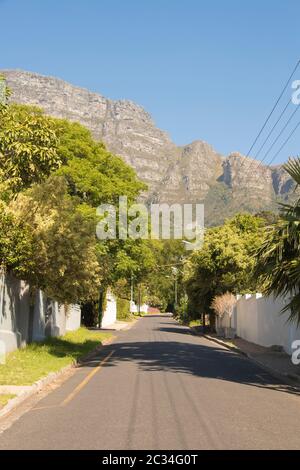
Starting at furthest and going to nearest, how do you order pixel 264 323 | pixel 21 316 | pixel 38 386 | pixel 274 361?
pixel 264 323 < pixel 274 361 < pixel 21 316 < pixel 38 386

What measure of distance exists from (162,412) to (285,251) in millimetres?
6998

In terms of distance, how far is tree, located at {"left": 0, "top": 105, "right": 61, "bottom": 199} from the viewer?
14.3m

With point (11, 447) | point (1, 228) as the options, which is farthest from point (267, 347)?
point (11, 447)

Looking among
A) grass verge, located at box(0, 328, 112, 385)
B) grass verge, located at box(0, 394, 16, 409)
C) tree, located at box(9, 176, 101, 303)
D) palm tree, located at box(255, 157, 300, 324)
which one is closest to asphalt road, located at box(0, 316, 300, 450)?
grass verge, located at box(0, 394, 16, 409)

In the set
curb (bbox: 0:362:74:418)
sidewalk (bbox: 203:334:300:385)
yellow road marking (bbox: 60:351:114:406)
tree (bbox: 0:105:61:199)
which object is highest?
tree (bbox: 0:105:61:199)

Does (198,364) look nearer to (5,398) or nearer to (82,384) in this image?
(82,384)

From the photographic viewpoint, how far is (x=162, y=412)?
10219 mm

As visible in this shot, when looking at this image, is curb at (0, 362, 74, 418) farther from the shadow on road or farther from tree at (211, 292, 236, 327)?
tree at (211, 292, 236, 327)

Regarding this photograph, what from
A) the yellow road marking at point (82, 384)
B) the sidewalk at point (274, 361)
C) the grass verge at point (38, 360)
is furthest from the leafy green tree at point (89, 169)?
the yellow road marking at point (82, 384)

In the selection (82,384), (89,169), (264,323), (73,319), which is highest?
(89,169)

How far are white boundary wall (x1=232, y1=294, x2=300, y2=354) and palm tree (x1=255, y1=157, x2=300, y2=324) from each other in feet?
21.9

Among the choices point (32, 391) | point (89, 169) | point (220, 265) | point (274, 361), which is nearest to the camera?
point (32, 391)

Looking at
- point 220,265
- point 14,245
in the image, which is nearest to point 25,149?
point 14,245
